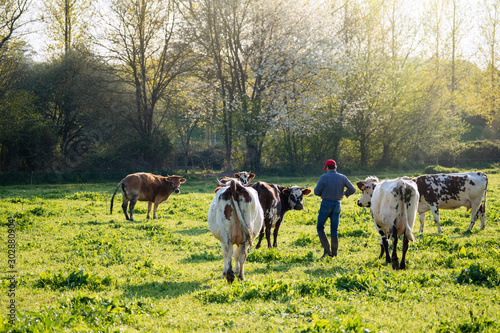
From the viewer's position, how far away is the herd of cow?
24.9 ft

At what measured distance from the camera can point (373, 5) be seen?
3972cm

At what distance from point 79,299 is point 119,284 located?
144 centimetres

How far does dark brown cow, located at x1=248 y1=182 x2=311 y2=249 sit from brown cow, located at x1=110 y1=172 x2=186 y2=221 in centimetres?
662

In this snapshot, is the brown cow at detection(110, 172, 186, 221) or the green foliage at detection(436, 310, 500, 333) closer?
the green foliage at detection(436, 310, 500, 333)

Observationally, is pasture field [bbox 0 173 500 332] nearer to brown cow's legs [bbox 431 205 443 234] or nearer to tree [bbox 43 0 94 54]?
brown cow's legs [bbox 431 205 443 234]

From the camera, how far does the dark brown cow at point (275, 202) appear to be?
11078 millimetres

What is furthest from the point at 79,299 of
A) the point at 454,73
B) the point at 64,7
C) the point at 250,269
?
the point at 454,73

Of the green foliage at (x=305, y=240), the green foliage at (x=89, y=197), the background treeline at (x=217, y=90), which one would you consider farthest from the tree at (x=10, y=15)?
the green foliage at (x=305, y=240)

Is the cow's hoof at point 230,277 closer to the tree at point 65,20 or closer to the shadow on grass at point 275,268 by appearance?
the shadow on grass at point 275,268

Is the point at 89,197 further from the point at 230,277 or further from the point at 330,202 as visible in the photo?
the point at 230,277

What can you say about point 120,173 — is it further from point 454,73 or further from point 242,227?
point 454,73

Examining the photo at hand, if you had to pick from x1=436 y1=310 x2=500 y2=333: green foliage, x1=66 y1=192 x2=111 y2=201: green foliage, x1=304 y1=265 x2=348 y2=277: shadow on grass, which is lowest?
x1=304 y1=265 x2=348 y2=277: shadow on grass

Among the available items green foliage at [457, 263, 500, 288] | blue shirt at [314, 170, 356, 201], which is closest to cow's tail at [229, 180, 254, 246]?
blue shirt at [314, 170, 356, 201]

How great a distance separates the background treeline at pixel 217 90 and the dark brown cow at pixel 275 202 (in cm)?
2018
